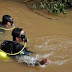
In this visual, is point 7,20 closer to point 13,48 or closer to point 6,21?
point 6,21

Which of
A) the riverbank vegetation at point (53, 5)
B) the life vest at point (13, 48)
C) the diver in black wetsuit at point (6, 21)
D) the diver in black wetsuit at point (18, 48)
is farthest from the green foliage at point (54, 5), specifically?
the life vest at point (13, 48)

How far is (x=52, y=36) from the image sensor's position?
4715 millimetres

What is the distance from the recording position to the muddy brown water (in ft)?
11.9

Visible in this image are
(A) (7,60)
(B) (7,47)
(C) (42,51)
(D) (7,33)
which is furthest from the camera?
(D) (7,33)

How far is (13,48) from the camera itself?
328 cm

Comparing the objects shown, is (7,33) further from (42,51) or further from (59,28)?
(59,28)

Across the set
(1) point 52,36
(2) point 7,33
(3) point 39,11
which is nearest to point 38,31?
(1) point 52,36

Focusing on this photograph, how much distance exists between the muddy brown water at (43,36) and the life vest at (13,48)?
41 cm

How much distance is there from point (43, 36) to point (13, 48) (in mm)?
1547

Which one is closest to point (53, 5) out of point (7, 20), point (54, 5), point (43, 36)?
point (54, 5)

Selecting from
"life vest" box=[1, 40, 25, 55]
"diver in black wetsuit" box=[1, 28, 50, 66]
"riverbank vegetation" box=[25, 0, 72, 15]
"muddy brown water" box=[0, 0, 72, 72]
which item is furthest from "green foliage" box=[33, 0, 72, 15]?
"life vest" box=[1, 40, 25, 55]

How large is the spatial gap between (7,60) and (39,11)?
2847 millimetres

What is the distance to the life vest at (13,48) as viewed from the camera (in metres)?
3.23

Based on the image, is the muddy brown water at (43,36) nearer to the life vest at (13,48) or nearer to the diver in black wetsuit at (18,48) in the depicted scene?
the diver in black wetsuit at (18,48)
